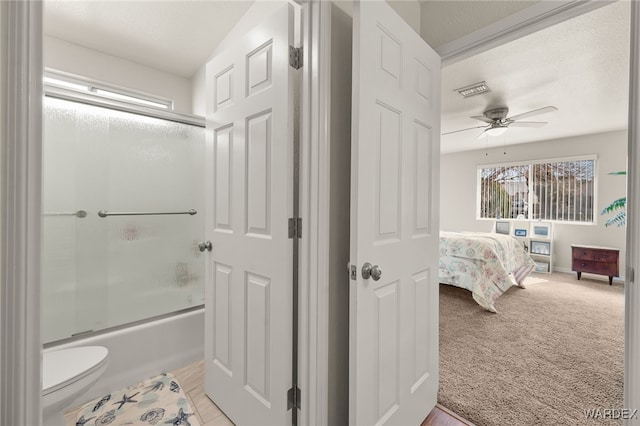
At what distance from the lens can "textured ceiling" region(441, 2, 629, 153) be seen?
223 cm

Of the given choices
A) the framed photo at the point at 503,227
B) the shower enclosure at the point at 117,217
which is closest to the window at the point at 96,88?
the shower enclosure at the point at 117,217

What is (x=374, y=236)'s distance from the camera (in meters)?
1.19

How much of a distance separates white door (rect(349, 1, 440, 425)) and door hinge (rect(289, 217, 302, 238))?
0.91ft

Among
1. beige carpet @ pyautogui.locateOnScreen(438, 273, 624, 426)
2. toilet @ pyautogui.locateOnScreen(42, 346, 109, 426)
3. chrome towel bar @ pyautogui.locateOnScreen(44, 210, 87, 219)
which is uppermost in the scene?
chrome towel bar @ pyautogui.locateOnScreen(44, 210, 87, 219)

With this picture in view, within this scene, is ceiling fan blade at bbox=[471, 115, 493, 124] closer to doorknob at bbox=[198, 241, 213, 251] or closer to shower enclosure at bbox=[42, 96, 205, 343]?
shower enclosure at bbox=[42, 96, 205, 343]

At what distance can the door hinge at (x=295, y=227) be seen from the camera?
128 cm

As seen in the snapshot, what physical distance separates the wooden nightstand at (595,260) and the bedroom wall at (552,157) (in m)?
0.31

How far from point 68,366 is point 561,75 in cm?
437

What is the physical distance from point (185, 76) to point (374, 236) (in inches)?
134

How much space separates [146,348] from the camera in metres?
2.00

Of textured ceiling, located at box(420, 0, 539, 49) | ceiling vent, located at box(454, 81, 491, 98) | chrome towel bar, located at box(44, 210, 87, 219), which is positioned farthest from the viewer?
ceiling vent, located at box(454, 81, 491, 98)

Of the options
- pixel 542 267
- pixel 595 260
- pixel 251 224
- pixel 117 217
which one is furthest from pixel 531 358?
pixel 542 267

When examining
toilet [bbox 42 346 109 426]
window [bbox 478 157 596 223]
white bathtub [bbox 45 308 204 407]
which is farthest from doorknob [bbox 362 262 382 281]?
window [bbox 478 157 596 223]

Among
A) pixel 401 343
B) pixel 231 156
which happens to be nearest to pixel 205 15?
pixel 231 156
